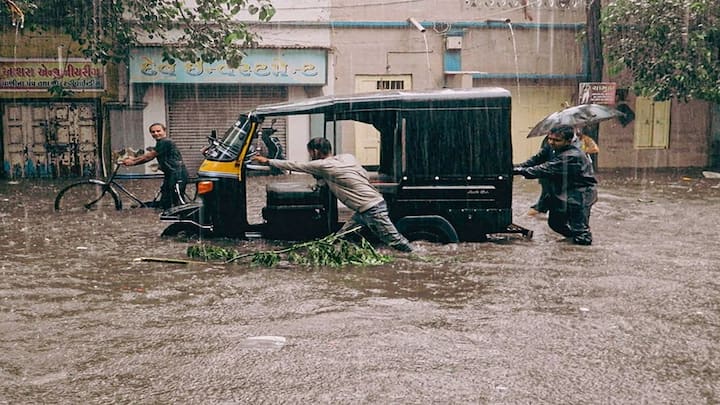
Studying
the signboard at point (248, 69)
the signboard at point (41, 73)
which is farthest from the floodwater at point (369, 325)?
the signboard at point (248, 69)

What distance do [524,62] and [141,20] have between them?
10304 millimetres

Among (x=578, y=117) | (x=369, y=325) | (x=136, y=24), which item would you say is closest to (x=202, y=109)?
(x=136, y=24)

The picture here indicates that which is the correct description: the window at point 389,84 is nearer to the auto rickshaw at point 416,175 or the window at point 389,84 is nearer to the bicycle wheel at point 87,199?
the bicycle wheel at point 87,199

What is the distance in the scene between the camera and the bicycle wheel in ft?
41.8

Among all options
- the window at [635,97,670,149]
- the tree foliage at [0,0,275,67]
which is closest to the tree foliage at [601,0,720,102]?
the window at [635,97,670,149]

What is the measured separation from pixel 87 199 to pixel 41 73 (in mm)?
7211

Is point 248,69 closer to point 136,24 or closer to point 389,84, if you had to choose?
point 136,24

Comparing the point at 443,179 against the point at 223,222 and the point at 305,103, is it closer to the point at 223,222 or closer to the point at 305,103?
the point at 305,103

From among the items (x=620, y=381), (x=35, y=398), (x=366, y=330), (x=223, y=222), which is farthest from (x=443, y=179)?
(x=35, y=398)

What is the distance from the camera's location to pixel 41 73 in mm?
19453

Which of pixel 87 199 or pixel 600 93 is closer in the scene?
pixel 87 199

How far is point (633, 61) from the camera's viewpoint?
786 inches

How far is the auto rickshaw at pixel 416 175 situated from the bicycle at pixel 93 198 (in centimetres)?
296

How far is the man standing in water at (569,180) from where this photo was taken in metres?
9.84
